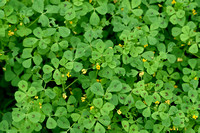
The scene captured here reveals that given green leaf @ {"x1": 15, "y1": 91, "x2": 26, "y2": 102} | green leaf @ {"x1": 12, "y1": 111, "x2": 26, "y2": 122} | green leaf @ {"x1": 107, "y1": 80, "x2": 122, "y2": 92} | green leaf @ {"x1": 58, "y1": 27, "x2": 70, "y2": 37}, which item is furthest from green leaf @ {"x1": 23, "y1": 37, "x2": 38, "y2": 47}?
green leaf @ {"x1": 107, "y1": 80, "x2": 122, "y2": 92}

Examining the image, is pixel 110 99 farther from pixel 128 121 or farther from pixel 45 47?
pixel 45 47

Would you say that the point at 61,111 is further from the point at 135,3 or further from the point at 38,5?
the point at 135,3

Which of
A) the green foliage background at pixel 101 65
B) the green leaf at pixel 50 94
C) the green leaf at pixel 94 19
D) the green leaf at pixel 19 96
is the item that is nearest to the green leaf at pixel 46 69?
the green foliage background at pixel 101 65

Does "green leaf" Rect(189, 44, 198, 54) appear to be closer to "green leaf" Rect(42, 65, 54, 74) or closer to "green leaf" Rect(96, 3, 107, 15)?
"green leaf" Rect(96, 3, 107, 15)

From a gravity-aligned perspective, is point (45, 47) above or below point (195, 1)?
below

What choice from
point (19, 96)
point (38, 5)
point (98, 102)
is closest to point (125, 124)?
point (98, 102)

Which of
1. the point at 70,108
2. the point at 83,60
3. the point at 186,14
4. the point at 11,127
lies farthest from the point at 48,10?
the point at 186,14
